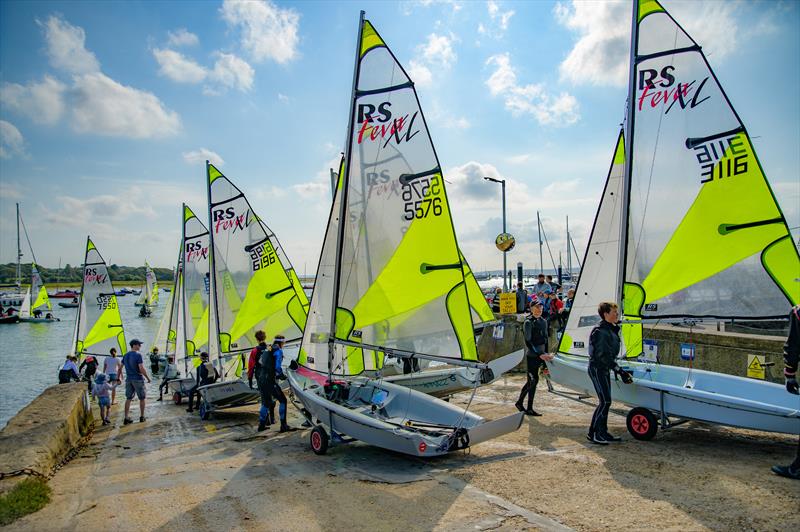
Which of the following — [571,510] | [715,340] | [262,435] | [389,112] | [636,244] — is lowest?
[262,435]

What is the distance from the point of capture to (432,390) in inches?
418

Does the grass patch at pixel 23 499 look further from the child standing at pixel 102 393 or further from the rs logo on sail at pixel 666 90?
the rs logo on sail at pixel 666 90

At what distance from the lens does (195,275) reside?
1748 cm

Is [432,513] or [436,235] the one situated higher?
[436,235]

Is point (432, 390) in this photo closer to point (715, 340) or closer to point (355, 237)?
point (355, 237)

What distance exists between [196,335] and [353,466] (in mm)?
12902

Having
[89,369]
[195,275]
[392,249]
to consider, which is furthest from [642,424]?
[89,369]

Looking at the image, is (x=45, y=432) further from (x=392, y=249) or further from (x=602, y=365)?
(x=602, y=365)

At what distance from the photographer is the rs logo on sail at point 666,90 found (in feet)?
24.1

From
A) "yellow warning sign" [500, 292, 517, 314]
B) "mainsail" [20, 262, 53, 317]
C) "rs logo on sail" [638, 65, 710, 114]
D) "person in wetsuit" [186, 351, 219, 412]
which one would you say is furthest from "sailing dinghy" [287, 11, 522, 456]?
"mainsail" [20, 262, 53, 317]

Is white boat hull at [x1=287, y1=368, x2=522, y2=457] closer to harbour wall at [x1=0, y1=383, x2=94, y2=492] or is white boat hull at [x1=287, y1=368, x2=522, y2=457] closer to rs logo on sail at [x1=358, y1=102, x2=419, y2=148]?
harbour wall at [x1=0, y1=383, x2=94, y2=492]

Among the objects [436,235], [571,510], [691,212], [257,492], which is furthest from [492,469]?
[691,212]

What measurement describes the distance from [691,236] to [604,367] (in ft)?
7.93

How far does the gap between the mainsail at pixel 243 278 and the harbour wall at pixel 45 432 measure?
4.02 m
